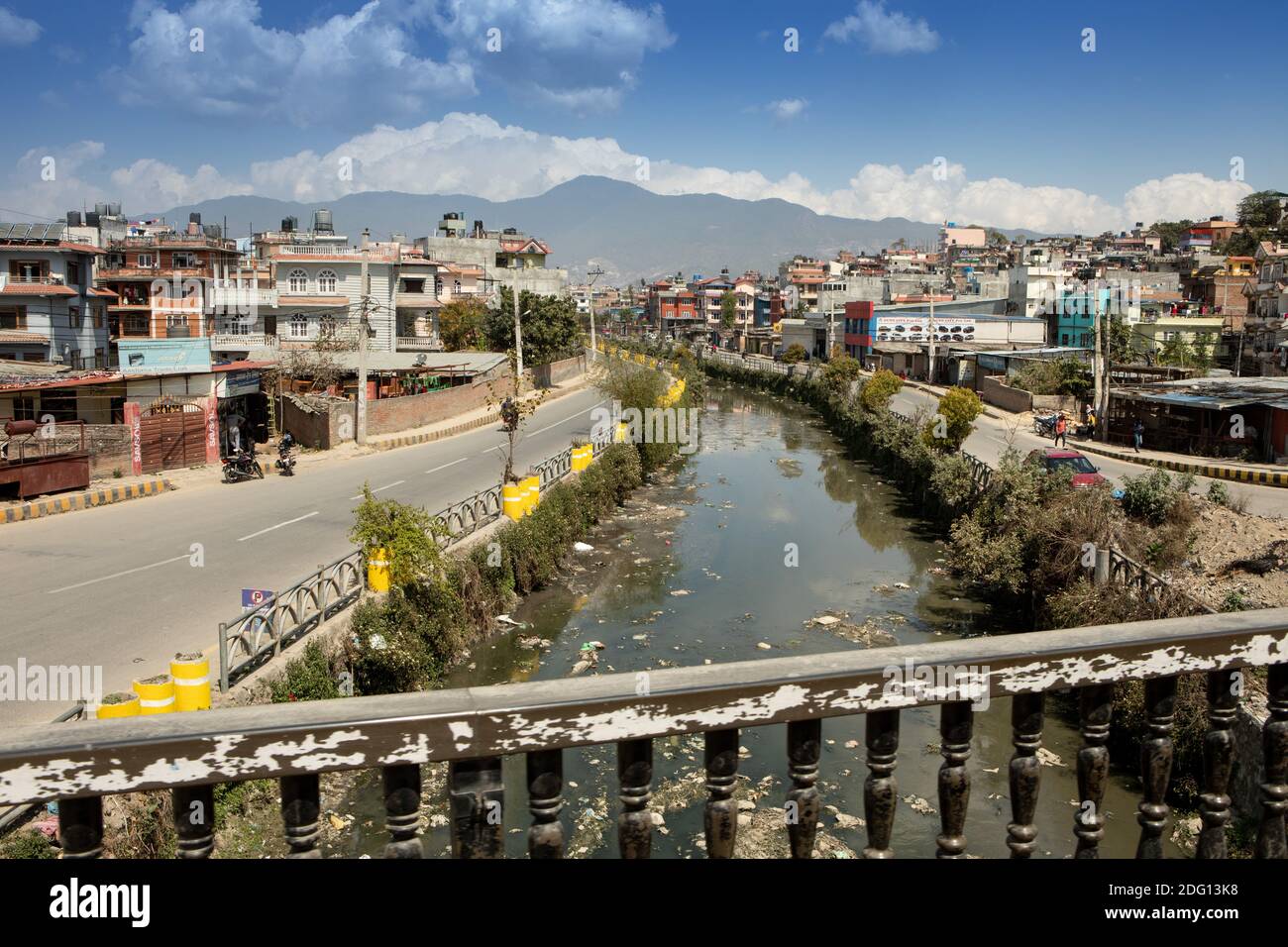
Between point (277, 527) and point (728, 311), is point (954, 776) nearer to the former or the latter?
point (277, 527)

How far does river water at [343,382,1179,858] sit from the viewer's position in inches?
385

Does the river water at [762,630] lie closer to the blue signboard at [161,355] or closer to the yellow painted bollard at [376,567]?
the yellow painted bollard at [376,567]

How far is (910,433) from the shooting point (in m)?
31.9

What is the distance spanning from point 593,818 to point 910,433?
24142 millimetres

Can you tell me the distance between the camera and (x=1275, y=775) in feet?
9.31

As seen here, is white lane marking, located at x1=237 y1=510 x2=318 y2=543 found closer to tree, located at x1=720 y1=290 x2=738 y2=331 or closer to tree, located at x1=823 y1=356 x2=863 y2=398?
tree, located at x1=823 y1=356 x2=863 y2=398

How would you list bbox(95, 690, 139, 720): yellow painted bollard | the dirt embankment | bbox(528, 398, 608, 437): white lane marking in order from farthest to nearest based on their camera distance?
bbox(528, 398, 608, 437): white lane marking < the dirt embankment < bbox(95, 690, 139, 720): yellow painted bollard

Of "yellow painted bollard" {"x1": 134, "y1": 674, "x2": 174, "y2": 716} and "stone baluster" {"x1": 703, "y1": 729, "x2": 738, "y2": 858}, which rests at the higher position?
"stone baluster" {"x1": 703, "y1": 729, "x2": 738, "y2": 858}

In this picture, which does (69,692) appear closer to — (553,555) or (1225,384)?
(553,555)

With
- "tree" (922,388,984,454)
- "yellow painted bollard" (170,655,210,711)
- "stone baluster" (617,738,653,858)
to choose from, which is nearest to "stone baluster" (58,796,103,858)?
"stone baluster" (617,738,653,858)

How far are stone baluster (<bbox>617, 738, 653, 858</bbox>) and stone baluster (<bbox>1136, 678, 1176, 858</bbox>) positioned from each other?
134cm

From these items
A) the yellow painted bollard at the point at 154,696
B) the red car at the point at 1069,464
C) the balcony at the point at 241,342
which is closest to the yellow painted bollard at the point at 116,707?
the yellow painted bollard at the point at 154,696

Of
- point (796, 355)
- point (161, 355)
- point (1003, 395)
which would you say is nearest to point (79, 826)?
point (161, 355)
